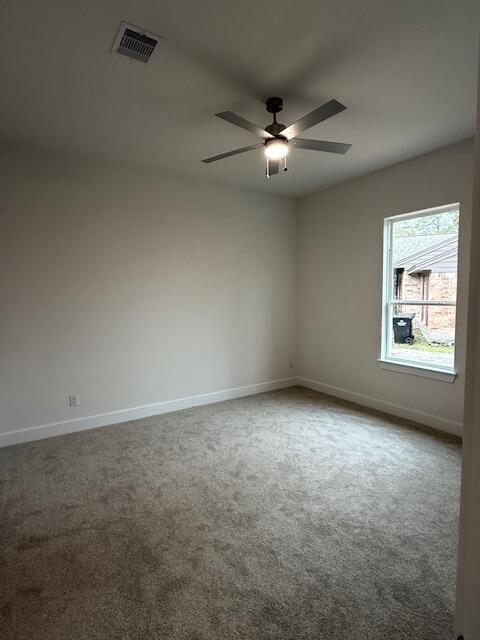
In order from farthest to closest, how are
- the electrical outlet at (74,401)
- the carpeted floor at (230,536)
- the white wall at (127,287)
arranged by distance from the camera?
1. the electrical outlet at (74,401)
2. the white wall at (127,287)
3. the carpeted floor at (230,536)

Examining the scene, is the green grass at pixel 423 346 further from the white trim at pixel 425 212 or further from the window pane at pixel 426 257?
the white trim at pixel 425 212

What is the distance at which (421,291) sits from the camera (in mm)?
3807

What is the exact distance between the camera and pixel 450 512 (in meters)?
2.25

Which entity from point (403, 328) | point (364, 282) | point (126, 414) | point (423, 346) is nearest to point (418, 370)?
point (423, 346)

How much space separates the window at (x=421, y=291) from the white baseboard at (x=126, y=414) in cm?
179

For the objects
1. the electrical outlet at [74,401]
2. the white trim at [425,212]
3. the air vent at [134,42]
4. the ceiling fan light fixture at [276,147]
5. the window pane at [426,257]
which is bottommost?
the electrical outlet at [74,401]

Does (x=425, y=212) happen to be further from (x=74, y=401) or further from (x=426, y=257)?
(x=74, y=401)

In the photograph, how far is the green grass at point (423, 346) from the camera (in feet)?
12.0

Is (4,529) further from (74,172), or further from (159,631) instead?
(74,172)

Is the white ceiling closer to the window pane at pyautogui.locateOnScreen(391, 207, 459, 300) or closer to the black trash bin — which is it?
the window pane at pyautogui.locateOnScreen(391, 207, 459, 300)

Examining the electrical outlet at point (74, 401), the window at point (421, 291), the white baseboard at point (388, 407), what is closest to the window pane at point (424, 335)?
the window at point (421, 291)

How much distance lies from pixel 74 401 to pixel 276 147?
310cm

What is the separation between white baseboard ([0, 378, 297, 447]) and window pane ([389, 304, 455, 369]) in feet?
5.97

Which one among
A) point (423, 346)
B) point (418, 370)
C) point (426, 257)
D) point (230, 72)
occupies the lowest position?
point (418, 370)
